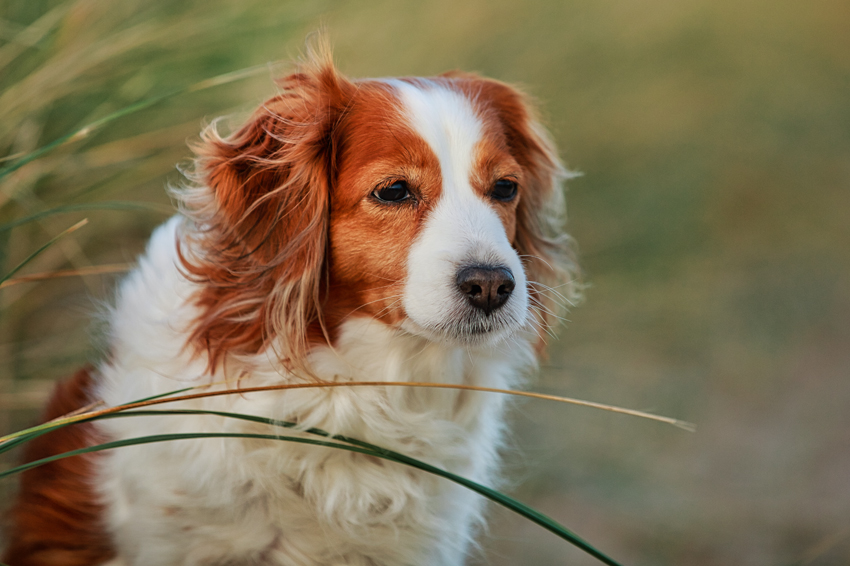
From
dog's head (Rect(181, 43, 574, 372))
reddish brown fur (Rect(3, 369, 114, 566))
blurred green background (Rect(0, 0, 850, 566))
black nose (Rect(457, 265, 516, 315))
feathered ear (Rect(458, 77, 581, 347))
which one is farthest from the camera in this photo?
blurred green background (Rect(0, 0, 850, 566))

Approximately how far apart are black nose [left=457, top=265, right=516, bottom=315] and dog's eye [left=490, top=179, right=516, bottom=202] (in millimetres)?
399

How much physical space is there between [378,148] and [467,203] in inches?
12.2

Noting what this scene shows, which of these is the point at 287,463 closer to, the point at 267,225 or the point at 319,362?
the point at 319,362

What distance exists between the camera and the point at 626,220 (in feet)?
21.0

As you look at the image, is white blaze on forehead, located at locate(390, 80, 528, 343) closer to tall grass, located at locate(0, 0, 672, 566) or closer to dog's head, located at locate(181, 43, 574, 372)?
dog's head, located at locate(181, 43, 574, 372)

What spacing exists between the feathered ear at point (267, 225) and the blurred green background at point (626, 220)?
328 mm

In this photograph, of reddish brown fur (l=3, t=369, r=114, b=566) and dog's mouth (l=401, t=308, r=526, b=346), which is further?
reddish brown fur (l=3, t=369, r=114, b=566)

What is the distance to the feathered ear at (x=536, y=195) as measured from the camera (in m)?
2.58

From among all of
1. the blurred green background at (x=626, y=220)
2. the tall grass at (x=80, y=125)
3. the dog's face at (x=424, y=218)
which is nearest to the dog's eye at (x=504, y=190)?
the dog's face at (x=424, y=218)

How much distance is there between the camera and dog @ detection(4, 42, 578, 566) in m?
2.11

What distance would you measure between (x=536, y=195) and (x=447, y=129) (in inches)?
24.7

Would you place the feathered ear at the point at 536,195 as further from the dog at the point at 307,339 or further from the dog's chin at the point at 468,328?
the dog's chin at the point at 468,328

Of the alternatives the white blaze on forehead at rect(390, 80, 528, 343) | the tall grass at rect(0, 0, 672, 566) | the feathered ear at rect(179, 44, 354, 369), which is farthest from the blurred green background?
the white blaze on forehead at rect(390, 80, 528, 343)

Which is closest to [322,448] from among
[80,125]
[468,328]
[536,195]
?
[468,328]
